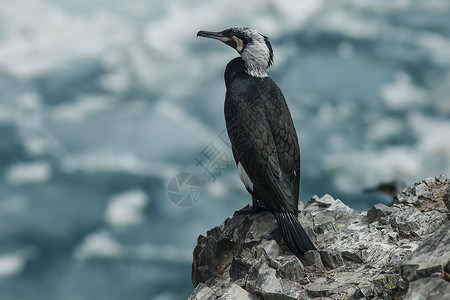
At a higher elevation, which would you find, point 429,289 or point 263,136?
point 263,136

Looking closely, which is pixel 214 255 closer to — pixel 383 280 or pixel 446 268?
pixel 383 280

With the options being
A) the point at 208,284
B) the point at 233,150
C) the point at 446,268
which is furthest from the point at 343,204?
the point at 446,268

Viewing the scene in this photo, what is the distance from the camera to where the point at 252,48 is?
7973mm

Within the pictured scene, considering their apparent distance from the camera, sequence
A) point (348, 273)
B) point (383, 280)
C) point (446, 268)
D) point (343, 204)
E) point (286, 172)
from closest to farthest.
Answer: point (446, 268)
point (383, 280)
point (348, 273)
point (286, 172)
point (343, 204)

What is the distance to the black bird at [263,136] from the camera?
7.30 metres

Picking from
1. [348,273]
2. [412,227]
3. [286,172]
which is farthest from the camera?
[286,172]

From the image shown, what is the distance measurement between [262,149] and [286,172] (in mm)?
484

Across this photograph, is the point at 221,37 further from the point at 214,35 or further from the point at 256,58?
the point at 256,58

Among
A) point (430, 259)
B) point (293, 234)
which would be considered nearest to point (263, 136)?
point (293, 234)

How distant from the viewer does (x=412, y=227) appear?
23.0 feet

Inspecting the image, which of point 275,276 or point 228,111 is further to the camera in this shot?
point 228,111

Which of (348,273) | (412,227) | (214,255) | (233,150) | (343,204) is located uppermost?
(233,150)

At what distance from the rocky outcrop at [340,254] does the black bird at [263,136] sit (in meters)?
0.37

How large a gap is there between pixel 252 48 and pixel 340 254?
3254 millimetres
